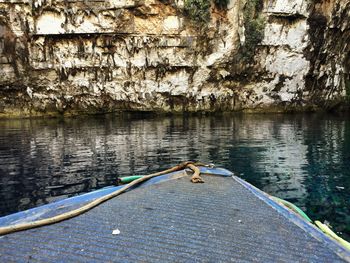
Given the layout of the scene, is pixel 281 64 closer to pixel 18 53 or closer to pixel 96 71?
pixel 96 71

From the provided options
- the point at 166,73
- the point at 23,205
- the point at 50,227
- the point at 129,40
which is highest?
the point at 129,40

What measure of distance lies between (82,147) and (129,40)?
58.9 feet

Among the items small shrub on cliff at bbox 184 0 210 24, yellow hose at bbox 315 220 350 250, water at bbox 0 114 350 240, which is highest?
small shrub on cliff at bbox 184 0 210 24

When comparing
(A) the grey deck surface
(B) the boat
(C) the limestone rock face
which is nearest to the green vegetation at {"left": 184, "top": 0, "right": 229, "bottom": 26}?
(C) the limestone rock face

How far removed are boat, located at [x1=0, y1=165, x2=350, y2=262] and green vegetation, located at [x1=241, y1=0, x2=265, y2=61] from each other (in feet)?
85.8

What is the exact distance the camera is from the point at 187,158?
9.44 meters

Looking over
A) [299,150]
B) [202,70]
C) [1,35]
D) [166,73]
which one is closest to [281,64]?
[202,70]

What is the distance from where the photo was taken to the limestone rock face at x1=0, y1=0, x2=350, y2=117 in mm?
25938

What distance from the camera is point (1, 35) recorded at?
2583 centimetres

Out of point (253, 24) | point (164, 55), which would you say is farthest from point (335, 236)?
point (253, 24)

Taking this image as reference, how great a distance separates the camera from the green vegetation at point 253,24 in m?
26.8

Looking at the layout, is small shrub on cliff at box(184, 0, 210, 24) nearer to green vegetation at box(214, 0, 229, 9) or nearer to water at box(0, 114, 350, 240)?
green vegetation at box(214, 0, 229, 9)

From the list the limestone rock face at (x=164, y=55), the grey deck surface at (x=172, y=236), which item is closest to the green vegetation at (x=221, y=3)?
the limestone rock face at (x=164, y=55)

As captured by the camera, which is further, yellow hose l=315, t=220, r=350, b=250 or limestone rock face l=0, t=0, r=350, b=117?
limestone rock face l=0, t=0, r=350, b=117
